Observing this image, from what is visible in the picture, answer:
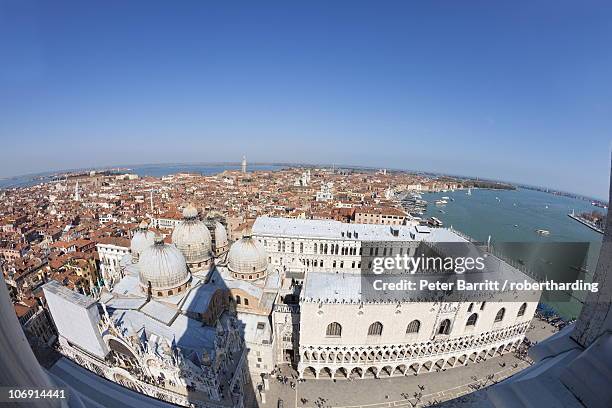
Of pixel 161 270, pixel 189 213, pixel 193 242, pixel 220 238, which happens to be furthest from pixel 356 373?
pixel 189 213

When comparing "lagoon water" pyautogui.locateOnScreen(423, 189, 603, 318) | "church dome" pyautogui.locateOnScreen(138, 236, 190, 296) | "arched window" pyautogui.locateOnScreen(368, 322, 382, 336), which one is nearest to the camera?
"church dome" pyautogui.locateOnScreen(138, 236, 190, 296)

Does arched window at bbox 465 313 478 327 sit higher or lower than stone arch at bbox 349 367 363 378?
higher

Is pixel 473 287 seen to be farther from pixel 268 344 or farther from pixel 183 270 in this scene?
pixel 183 270

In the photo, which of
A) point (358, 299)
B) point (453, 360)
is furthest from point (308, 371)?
point (453, 360)

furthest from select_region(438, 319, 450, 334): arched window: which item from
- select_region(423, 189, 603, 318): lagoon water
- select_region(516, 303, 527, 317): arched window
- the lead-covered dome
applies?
select_region(423, 189, 603, 318): lagoon water

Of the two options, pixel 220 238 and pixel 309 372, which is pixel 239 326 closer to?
pixel 309 372

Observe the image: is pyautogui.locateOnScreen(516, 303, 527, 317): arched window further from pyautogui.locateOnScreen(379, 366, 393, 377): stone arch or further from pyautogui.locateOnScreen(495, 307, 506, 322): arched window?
pyautogui.locateOnScreen(379, 366, 393, 377): stone arch
